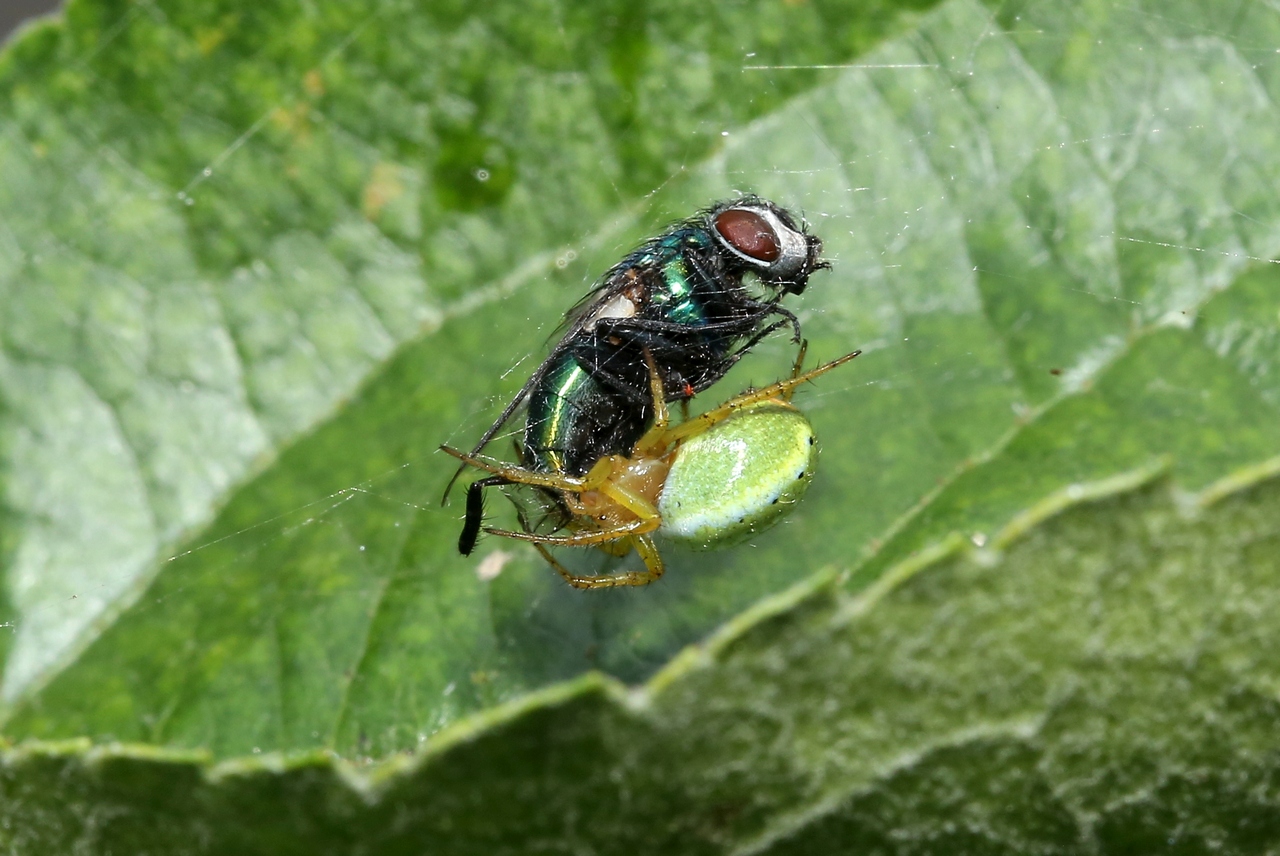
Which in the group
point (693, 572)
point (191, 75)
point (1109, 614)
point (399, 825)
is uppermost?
point (191, 75)

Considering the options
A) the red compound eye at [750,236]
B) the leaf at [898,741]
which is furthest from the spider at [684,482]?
the leaf at [898,741]

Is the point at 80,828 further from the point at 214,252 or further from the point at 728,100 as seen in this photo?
the point at 728,100

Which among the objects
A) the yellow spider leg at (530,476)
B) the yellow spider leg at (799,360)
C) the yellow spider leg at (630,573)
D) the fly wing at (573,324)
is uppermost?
the fly wing at (573,324)

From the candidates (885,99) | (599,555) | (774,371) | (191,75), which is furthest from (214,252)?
(885,99)

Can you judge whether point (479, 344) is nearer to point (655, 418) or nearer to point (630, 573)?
point (655, 418)

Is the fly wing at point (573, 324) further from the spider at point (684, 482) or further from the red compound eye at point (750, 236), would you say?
the red compound eye at point (750, 236)
